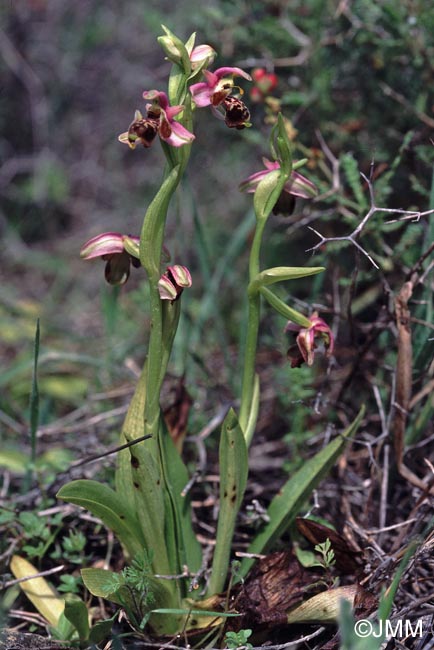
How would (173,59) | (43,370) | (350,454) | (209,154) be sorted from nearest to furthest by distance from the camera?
1. (173,59)
2. (350,454)
3. (43,370)
4. (209,154)

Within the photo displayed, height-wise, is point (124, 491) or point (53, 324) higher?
point (124, 491)

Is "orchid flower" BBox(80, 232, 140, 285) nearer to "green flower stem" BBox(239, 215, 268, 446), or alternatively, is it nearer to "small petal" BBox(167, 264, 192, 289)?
"small petal" BBox(167, 264, 192, 289)

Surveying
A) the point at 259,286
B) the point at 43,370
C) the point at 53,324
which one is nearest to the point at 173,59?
the point at 259,286

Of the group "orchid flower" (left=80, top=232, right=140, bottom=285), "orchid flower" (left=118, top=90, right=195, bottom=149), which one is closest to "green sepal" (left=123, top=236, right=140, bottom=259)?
"orchid flower" (left=80, top=232, right=140, bottom=285)

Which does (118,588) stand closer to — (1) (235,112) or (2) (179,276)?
(2) (179,276)

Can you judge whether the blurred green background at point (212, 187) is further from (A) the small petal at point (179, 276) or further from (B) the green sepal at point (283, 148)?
(A) the small petal at point (179, 276)

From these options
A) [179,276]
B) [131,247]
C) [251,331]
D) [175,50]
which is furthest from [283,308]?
[175,50]

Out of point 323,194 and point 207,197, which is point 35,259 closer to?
point 207,197
